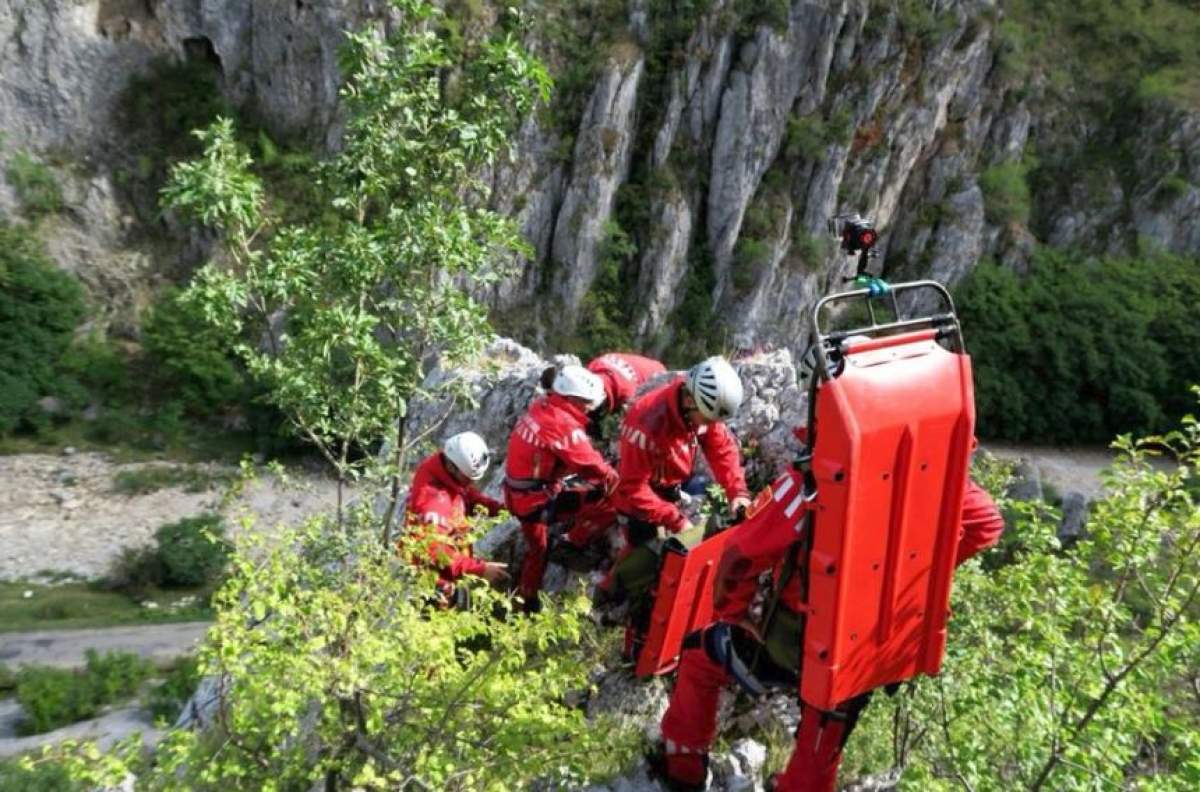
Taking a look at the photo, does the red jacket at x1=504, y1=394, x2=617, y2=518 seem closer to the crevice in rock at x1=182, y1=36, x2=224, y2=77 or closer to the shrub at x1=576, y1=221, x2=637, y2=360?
the shrub at x1=576, y1=221, x2=637, y2=360

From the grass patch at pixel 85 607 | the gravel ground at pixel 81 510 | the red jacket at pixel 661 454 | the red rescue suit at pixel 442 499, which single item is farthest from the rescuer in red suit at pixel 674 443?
the gravel ground at pixel 81 510

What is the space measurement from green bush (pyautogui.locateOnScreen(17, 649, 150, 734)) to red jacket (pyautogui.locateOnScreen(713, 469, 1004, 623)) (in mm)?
14441

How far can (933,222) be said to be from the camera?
43.0m

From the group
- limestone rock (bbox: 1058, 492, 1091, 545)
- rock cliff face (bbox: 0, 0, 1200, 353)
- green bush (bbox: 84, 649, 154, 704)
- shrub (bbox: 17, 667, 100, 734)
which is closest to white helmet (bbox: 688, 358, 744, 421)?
shrub (bbox: 17, 667, 100, 734)

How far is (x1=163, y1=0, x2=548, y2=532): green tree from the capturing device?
16.1 feet

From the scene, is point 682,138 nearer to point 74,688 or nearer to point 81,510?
point 81,510

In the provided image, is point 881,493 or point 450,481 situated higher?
point 881,493

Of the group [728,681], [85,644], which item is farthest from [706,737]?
[85,644]

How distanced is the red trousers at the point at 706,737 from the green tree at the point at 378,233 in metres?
2.23

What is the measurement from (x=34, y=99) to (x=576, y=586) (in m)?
33.1

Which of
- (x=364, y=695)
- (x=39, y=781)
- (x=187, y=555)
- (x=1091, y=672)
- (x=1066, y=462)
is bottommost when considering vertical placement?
(x=1066, y=462)

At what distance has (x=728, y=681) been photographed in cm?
466

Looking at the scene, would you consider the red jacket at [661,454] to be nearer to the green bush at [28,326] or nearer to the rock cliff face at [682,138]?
the rock cliff face at [682,138]

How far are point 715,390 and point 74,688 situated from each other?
14.8 metres
